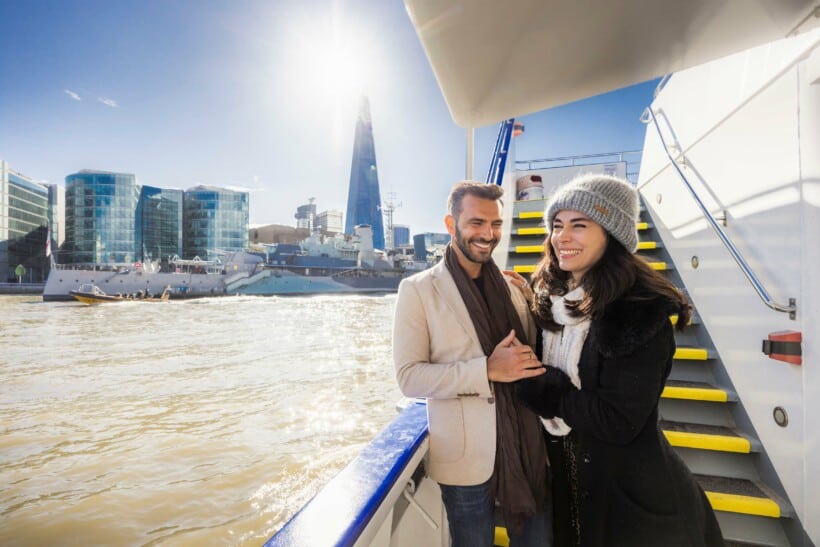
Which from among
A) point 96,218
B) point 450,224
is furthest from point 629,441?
point 96,218

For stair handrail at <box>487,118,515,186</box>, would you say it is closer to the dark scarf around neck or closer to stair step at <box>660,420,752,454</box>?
stair step at <box>660,420,752,454</box>

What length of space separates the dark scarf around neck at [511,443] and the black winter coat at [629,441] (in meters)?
0.17

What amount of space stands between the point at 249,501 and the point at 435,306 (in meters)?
2.95

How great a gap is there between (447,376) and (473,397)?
0.14 metres

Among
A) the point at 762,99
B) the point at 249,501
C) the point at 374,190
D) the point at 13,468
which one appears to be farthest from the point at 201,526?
the point at 374,190

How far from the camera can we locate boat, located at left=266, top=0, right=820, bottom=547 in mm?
1200

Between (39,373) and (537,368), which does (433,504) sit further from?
(39,373)

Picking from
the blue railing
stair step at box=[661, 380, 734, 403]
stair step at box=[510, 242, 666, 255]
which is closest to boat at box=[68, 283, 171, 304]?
stair step at box=[510, 242, 666, 255]

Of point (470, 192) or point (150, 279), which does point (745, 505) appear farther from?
point (150, 279)

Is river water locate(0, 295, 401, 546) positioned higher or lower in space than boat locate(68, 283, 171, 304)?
higher

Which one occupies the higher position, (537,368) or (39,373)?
(537,368)

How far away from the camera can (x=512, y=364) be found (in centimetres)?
107

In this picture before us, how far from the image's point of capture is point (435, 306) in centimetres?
127

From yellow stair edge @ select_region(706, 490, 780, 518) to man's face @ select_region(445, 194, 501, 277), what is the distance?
1.53m
